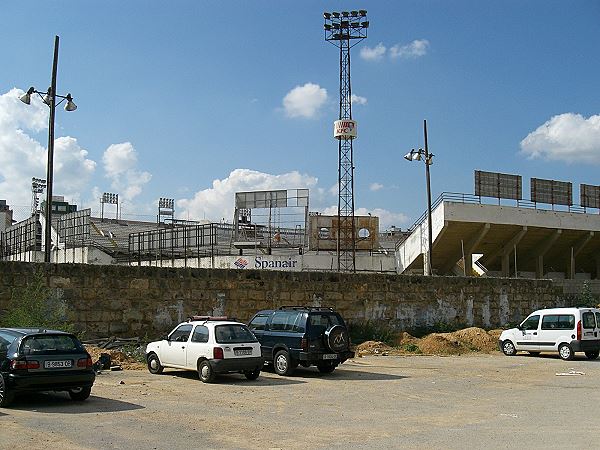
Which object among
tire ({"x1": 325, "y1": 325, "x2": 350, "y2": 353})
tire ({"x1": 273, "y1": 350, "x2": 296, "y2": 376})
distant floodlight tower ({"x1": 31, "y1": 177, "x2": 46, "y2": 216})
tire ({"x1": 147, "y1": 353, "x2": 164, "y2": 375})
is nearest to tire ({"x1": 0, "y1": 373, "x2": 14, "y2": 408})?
tire ({"x1": 147, "y1": 353, "x2": 164, "y2": 375})

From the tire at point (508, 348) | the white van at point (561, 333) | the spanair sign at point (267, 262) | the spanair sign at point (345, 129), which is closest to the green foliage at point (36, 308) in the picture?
the tire at point (508, 348)

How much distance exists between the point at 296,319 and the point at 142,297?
21.5 feet

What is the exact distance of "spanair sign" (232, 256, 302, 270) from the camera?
49.8 metres

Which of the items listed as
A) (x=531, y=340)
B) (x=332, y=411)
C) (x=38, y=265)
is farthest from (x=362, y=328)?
(x=332, y=411)

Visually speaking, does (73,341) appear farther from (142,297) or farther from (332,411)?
(142,297)

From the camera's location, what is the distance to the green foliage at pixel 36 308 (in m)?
18.5

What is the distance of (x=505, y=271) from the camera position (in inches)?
2073

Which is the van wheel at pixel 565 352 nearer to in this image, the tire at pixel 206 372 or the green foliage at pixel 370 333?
the green foliage at pixel 370 333

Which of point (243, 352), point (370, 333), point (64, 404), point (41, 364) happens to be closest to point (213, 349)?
point (243, 352)

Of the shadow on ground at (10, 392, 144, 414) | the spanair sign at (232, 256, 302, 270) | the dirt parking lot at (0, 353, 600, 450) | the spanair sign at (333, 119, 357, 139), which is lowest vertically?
the dirt parking lot at (0, 353, 600, 450)

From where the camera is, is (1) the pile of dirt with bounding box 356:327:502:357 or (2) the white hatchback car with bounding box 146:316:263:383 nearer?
(2) the white hatchback car with bounding box 146:316:263:383

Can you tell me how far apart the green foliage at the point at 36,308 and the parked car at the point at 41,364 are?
6042mm

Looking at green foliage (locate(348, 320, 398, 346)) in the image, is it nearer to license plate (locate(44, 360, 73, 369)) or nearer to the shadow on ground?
the shadow on ground

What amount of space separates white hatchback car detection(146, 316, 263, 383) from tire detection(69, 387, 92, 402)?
11.7ft
